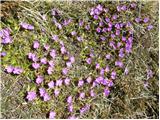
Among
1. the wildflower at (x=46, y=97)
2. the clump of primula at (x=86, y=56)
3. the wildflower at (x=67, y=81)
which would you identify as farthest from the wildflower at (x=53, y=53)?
the wildflower at (x=46, y=97)

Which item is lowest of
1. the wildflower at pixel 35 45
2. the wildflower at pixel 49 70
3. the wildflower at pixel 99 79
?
the wildflower at pixel 99 79

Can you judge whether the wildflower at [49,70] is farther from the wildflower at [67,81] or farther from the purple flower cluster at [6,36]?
the purple flower cluster at [6,36]

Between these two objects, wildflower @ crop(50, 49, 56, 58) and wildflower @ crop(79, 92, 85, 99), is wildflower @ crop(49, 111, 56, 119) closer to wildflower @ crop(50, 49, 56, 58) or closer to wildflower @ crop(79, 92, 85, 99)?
wildflower @ crop(79, 92, 85, 99)

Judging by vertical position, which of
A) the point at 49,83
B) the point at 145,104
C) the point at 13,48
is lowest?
the point at 145,104

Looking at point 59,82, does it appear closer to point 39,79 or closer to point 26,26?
point 39,79

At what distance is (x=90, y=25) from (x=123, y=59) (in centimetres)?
46

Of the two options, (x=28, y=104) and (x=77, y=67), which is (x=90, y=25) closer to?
(x=77, y=67)

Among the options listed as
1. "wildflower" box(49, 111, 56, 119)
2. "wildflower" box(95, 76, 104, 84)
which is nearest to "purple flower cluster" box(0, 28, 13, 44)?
"wildflower" box(49, 111, 56, 119)

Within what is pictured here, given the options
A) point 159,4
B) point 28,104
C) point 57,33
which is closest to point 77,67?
point 57,33

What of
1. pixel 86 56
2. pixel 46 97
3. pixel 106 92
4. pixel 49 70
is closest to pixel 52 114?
pixel 46 97

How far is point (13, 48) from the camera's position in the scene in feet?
10.3

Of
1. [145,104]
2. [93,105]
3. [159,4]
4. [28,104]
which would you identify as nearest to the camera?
[28,104]

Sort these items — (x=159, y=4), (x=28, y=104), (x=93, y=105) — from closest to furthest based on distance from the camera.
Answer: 1. (x=28, y=104)
2. (x=93, y=105)
3. (x=159, y=4)

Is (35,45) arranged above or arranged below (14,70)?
above
